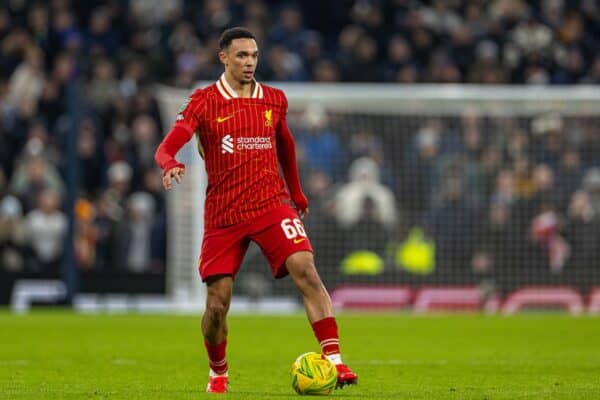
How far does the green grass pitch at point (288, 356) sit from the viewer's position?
29.3 ft

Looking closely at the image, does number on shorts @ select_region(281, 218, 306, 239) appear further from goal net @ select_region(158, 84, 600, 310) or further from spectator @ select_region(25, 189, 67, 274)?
spectator @ select_region(25, 189, 67, 274)

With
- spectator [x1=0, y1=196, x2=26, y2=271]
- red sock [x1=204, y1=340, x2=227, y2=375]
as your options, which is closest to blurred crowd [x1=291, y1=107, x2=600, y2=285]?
spectator [x1=0, y1=196, x2=26, y2=271]

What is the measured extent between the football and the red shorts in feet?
2.12

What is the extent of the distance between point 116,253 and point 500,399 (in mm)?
14157

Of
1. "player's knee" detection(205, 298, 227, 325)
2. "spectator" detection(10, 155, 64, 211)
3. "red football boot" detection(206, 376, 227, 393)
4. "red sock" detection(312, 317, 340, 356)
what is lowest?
"red football boot" detection(206, 376, 227, 393)

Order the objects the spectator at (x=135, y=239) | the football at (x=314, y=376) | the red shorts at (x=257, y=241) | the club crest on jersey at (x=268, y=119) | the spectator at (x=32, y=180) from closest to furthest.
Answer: the football at (x=314, y=376), the red shorts at (x=257, y=241), the club crest on jersey at (x=268, y=119), the spectator at (x=32, y=180), the spectator at (x=135, y=239)

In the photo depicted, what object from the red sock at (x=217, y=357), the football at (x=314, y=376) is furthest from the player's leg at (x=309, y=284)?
the red sock at (x=217, y=357)

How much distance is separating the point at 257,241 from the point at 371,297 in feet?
43.3

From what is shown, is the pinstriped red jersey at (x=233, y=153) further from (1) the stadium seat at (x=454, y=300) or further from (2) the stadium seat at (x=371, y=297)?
(1) the stadium seat at (x=454, y=300)

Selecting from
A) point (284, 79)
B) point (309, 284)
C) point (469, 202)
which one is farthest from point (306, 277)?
point (284, 79)

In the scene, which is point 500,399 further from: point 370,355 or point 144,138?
point 144,138

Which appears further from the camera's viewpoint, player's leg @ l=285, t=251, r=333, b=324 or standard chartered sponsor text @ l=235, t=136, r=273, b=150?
standard chartered sponsor text @ l=235, t=136, r=273, b=150

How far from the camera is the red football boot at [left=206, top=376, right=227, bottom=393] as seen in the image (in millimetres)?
8766

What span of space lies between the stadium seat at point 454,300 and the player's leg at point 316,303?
13066mm
